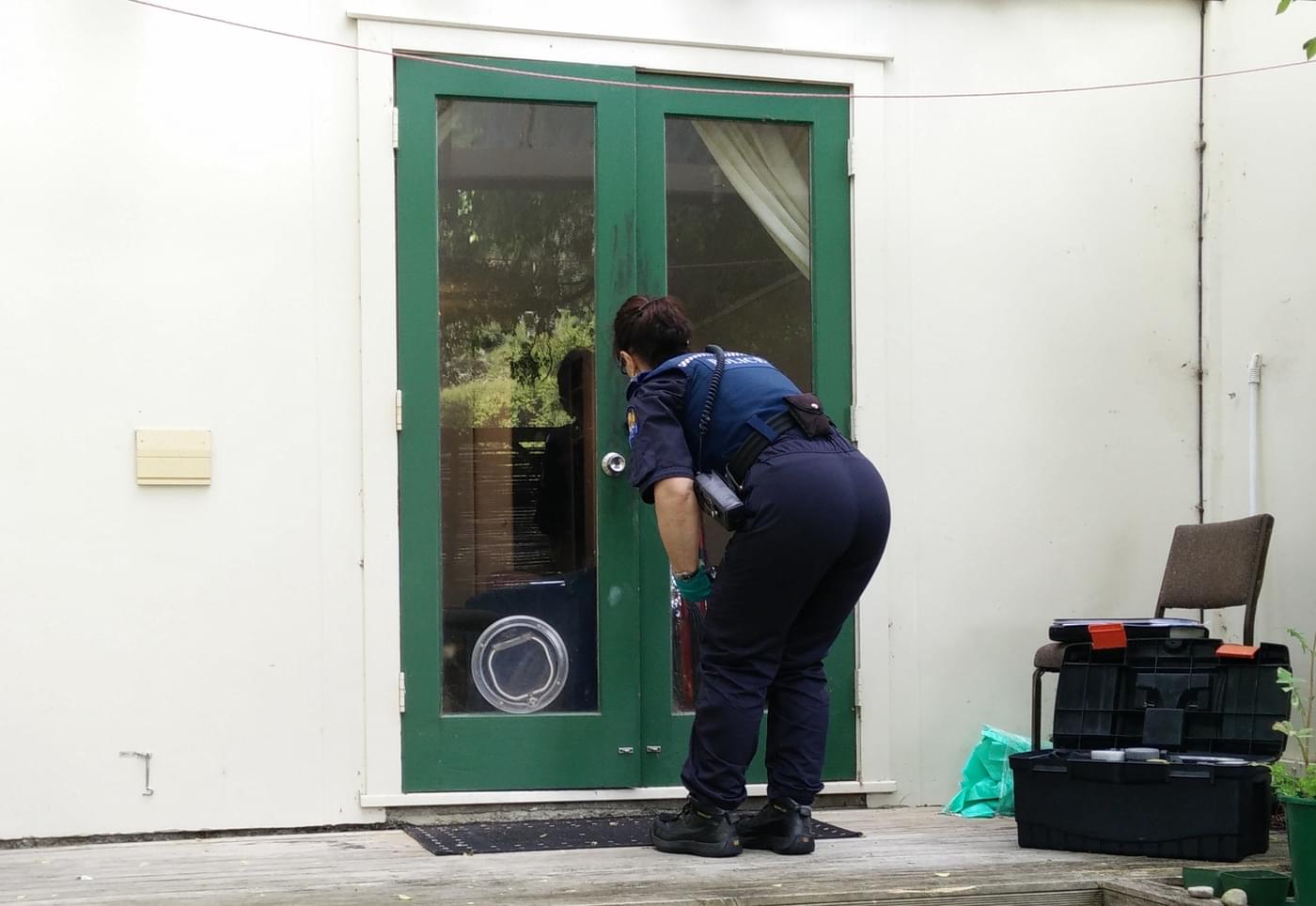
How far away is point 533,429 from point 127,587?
1.28 meters

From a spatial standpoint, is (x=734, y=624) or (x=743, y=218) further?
(x=743, y=218)

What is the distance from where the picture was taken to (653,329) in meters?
4.16

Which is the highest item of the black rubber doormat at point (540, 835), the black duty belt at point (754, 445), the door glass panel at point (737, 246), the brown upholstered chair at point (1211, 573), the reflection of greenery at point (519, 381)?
the door glass panel at point (737, 246)

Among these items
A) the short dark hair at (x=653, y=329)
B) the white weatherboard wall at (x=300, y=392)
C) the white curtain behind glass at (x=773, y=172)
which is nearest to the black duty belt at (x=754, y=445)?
the short dark hair at (x=653, y=329)

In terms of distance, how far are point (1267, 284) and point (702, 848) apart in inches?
107

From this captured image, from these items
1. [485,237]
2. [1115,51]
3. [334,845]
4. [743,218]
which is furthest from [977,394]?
[334,845]

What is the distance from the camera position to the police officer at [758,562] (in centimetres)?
383

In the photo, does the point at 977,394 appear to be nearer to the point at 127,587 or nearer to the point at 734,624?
the point at 734,624

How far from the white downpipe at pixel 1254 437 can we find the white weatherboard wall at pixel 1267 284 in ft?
0.06

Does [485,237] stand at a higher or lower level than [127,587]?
higher

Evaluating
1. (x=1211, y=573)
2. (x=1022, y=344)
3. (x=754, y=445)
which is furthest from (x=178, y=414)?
(x=1211, y=573)

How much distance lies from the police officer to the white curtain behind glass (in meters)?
1.00

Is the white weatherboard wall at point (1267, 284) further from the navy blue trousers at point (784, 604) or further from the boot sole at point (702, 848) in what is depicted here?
the boot sole at point (702, 848)

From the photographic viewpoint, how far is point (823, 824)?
4477mm
